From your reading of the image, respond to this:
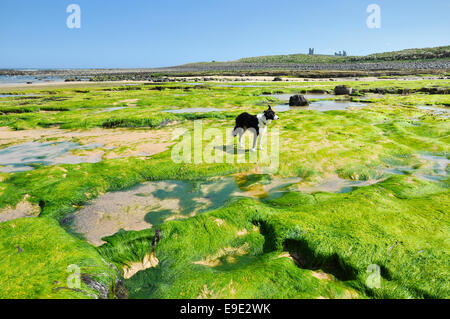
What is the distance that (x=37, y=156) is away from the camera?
36.1ft

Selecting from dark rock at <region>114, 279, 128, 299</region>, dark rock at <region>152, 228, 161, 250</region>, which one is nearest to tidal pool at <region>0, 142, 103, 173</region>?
dark rock at <region>152, 228, 161, 250</region>

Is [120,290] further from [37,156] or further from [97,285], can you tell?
[37,156]

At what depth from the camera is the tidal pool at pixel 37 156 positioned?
9883 millimetres

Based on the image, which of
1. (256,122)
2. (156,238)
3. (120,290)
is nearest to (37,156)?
(156,238)

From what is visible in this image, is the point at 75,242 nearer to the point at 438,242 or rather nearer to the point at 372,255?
the point at 372,255

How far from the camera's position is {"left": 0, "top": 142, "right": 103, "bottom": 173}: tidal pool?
9.88 m

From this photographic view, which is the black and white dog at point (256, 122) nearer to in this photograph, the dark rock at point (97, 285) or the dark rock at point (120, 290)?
the dark rock at point (120, 290)

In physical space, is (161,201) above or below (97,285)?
above

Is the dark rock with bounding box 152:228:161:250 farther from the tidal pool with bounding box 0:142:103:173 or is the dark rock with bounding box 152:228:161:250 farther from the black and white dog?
the tidal pool with bounding box 0:142:103:173

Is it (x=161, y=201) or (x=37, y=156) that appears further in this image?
(x=37, y=156)

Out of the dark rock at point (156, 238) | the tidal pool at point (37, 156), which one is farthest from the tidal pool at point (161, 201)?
the tidal pool at point (37, 156)

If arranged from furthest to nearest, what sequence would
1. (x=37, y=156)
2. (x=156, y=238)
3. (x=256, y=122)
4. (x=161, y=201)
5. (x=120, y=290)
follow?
(x=37, y=156)
(x=256, y=122)
(x=161, y=201)
(x=156, y=238)
(x=120, y=290)

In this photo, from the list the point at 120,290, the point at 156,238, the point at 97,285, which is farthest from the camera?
the point at 156,238

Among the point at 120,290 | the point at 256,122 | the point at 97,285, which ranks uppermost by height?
the point at 256,122
